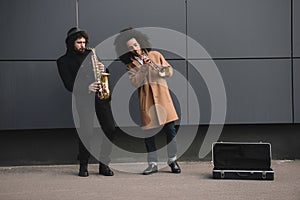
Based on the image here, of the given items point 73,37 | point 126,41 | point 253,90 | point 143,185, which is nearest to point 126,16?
point 126,41

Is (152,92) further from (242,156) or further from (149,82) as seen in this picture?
(242,156)

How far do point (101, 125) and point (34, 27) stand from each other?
197cm

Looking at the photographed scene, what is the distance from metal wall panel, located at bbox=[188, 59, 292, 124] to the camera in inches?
328

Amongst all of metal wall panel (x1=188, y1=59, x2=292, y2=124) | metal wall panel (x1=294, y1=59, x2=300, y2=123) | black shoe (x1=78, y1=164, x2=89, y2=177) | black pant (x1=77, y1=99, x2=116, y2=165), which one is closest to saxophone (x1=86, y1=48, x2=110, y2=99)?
black pant (x1=77, y1=99, x2=116, y2=165)

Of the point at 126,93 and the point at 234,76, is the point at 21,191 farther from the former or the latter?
the point at 234,76

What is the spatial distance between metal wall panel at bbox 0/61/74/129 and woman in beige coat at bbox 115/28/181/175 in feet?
4.18

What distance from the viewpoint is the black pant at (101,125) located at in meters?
7.36

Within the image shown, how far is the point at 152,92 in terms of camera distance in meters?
7.43

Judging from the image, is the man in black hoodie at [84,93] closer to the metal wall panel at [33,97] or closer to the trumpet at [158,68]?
the trumpet at [158,68]

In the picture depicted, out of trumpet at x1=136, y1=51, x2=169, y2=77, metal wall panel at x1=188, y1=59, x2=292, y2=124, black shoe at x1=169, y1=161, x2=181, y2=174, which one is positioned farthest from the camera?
metal wall panel at x1=188, y1=59, x2=292, y2=124

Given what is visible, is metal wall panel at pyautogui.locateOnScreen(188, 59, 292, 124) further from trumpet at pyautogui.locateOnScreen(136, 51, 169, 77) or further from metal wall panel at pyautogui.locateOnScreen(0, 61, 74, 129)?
metal wall panel at pyautogui.locateOnScreen(0, 61, 74, 129)

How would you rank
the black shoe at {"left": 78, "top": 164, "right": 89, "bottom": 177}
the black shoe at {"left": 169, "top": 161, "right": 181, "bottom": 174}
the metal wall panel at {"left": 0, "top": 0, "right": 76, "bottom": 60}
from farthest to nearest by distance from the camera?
the metal wall panel at {"left": 0, "top": 0, "right": 76, "bottom": 60} < the black shoe at {"left": 169, "top": 161, "right": 181, "bottom": 174} < the black shoe at {"left": 78, "top": 164, "right": 89, "bottom": 177}

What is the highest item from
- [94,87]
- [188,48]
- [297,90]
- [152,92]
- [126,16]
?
[126,16]

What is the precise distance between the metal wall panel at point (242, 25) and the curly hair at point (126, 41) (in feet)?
3.44
